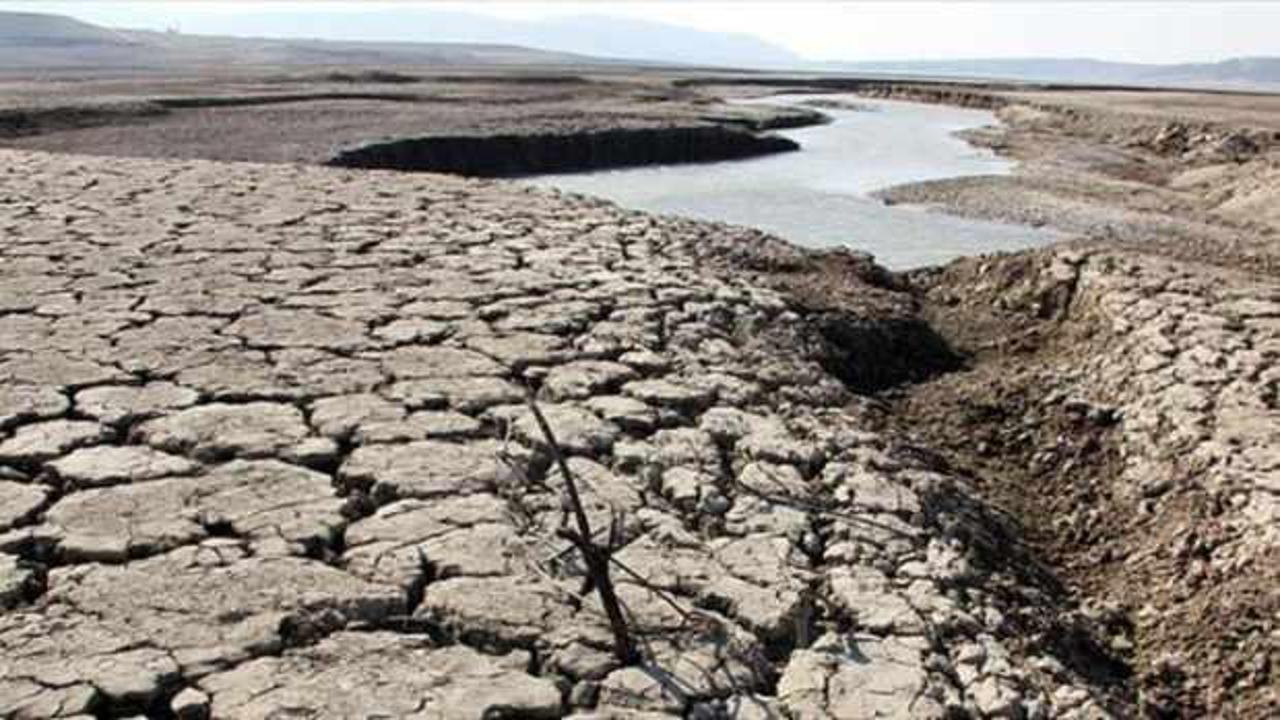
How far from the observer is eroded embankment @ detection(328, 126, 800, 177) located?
1711 centimetres

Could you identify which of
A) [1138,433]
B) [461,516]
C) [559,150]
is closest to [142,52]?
[559,150]

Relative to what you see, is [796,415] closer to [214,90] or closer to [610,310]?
[610,310]

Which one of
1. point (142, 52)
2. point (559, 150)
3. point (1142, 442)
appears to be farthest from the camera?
point (142, 52)

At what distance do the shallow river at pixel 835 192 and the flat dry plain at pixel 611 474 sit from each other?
3.99m

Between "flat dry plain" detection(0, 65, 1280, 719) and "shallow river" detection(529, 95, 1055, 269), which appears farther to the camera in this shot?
"shallow river" detection(529, 95, 1055, 269)

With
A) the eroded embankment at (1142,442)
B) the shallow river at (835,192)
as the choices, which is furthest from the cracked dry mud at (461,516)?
the shallow river at (835,192)

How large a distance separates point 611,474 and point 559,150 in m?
15.8

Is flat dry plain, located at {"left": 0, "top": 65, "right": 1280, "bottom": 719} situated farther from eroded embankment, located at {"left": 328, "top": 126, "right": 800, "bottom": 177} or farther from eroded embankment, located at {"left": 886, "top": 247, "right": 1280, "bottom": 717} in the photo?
eroded embankment, located at {"left": 328, "top": 126, "right": 800, "bottom": 177}

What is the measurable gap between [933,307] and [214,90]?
93.2 feet

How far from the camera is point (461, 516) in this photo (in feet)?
11.7

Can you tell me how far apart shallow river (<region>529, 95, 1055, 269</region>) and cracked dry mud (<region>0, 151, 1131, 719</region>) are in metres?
6.17

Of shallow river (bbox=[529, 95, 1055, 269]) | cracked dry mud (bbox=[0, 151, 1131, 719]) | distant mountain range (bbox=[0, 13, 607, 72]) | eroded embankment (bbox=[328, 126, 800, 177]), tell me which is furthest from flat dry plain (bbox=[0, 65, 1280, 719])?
distant mountain range (bbox=[0, 13, 607, 72])

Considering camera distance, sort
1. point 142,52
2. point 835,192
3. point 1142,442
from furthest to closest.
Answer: point 142,52 → point 835,192 → point 1142,442

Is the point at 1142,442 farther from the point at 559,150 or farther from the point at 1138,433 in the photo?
the point at 559,150
